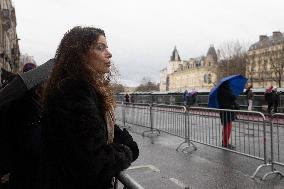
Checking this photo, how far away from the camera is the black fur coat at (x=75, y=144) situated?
1953 millimetres

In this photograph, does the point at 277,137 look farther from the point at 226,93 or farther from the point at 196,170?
the point at 226,93

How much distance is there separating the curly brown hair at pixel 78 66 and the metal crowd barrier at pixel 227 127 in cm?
533

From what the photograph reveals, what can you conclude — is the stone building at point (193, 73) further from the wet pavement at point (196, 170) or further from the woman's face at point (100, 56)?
the woman's face at point (100, 56)

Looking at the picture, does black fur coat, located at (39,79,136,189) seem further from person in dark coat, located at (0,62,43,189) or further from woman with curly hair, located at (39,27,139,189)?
person in dark coat, located at (0,62,43,189)

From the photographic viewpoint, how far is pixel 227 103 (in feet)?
33.4

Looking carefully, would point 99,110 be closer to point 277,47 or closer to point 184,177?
point 184,177

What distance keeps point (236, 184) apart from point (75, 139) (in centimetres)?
519

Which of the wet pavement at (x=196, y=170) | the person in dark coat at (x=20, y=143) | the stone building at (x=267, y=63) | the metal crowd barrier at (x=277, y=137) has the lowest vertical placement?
the wet pavement at (x=196, y=170)

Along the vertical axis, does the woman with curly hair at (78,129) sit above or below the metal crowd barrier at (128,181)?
above

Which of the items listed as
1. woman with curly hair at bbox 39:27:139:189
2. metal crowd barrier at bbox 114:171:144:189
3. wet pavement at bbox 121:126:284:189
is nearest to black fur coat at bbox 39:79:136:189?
woman with curly hair at bbox 39:27:139:189

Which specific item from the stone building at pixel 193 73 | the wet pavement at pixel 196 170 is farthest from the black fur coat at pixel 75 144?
the stone building at pixel 193 73

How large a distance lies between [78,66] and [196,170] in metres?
5.96

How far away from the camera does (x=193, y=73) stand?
457ft

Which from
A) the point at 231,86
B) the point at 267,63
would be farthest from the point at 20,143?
the point at 267,63
